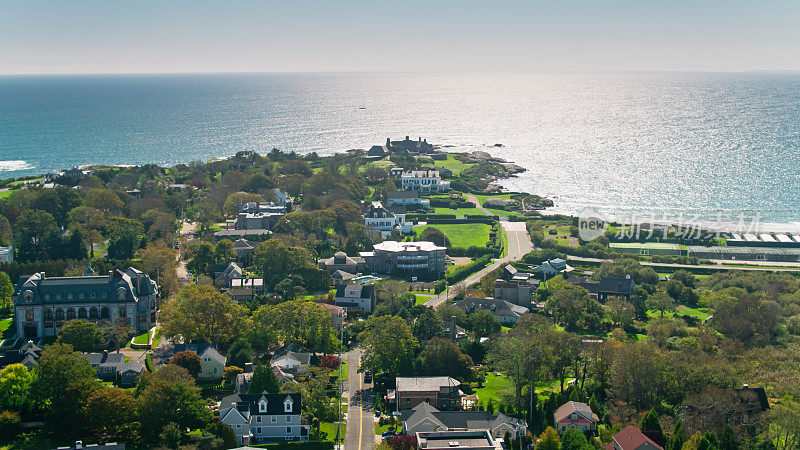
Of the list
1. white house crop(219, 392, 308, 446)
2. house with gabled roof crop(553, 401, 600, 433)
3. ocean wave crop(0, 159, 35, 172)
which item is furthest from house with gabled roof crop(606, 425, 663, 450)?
ocean wave crop(0, 159, 35, 172)

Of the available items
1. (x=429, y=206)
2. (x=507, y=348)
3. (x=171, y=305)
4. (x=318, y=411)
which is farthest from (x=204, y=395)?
(x=429, y=206)

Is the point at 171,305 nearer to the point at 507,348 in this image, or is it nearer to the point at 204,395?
the point at 204,395

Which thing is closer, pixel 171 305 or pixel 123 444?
pixel 123 444

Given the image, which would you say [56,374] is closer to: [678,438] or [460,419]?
[460,419]

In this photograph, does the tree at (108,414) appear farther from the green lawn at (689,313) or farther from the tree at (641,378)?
the green lawn at (689,313)

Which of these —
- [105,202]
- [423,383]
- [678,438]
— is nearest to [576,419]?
[678,438]

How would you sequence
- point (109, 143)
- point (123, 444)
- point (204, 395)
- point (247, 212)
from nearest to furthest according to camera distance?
point (123, 444)
point (204, 395)
point (247, 212)
point (109, 143)
